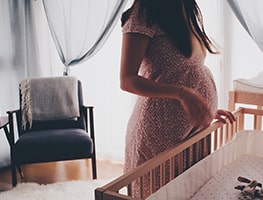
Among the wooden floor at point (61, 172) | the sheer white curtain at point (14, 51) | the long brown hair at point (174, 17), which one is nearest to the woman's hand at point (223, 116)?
the long brown hair at point (174, 17)

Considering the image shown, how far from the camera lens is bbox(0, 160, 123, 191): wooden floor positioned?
280 centimetres

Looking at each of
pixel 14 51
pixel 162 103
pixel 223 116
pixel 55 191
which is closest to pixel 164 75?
pixel 162 103

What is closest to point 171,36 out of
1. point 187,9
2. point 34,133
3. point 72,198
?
point 187,9

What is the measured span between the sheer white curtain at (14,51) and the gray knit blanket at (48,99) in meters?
0.27

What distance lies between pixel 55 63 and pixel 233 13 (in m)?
→ 1.59

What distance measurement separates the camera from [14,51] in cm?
306

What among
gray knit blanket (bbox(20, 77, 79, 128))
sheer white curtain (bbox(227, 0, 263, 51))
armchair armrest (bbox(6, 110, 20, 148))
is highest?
sheer white curtain (bbox(227, 0, 263, 51))

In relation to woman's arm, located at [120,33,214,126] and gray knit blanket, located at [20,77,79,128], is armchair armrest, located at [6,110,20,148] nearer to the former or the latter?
gray knit blanket, located at [20,77,79,128]

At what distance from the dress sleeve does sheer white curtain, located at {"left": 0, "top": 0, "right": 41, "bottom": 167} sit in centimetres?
208

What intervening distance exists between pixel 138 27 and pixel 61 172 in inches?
79.8

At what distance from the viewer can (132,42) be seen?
1.12 m

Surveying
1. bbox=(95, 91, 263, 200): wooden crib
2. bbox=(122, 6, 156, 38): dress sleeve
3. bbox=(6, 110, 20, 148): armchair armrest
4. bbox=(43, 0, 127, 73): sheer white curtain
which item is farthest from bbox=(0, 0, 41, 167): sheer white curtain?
bbox=(122, 6, 156, 38): dress sleeve

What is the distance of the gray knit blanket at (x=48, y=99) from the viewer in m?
2.81

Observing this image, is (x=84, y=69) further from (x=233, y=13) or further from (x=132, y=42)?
(x=132, y=42)
